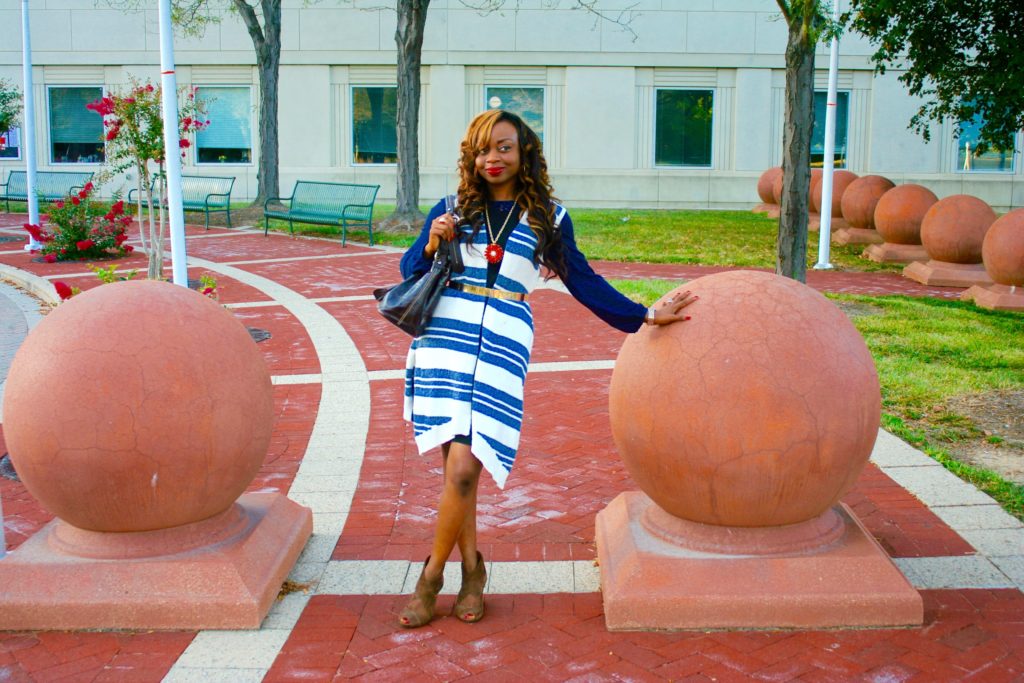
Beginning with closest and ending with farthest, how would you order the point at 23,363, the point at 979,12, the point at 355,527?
the point at 23,363
the point at 355,527
the point at 979,12

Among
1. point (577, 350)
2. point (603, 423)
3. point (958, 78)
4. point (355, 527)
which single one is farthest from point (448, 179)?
point (355, 527)

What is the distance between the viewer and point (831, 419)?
4371mm

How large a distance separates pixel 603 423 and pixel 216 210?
1809 centimetres

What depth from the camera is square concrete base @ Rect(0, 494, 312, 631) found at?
14.6ft

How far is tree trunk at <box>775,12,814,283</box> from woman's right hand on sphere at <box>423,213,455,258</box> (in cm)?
827

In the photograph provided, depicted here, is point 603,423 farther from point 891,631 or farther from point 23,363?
point 23,363

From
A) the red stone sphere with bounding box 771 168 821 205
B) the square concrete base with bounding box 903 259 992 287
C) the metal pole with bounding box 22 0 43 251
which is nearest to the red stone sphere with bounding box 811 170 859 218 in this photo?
the red stone sphere with bounding box 771 168 821 205

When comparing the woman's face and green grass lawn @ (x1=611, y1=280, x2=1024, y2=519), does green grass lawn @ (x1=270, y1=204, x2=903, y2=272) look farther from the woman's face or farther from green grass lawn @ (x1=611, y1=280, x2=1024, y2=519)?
the woman's face

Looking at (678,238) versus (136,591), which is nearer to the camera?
(136,591)

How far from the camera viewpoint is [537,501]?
6062mm

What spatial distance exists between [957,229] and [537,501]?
1121 cm

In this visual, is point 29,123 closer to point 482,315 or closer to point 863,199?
point 863,199

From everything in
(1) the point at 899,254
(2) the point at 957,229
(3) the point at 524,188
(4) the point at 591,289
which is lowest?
(1) the point at 899,254

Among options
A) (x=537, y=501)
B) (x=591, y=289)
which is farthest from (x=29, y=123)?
(x=591, y=289)
